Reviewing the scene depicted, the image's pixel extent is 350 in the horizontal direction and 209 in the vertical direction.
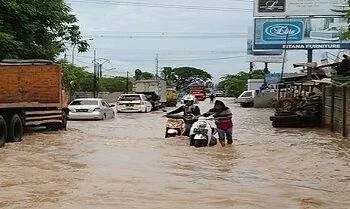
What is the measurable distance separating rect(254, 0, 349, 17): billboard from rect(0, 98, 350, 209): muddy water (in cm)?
2491

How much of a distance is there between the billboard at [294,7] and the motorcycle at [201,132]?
2912cm

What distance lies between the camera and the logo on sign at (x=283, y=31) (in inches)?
1791

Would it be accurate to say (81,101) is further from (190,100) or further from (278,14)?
(278,14)

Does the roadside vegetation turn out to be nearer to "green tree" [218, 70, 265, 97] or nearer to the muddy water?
"green tree" [218, 70, 265, 97]

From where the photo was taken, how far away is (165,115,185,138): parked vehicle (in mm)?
17297

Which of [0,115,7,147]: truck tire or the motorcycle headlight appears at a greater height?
the motorcycle headlight

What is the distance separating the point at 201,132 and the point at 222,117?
2.68 ft

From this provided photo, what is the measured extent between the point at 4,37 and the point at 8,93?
6.59 feet

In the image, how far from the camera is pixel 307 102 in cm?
2711

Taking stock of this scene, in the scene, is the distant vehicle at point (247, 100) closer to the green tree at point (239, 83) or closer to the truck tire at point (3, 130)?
the truck tire at point (3, 130)

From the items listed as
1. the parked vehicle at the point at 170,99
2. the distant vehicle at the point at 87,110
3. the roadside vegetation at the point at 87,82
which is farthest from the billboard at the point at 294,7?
the distant vehicle at the point at 87,110

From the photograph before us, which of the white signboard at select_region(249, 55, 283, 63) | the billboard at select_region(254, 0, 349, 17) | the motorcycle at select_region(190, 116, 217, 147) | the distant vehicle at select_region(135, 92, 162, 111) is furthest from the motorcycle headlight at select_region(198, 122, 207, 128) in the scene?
the white signboard at select_region(249, 55, 283, 63)

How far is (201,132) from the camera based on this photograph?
52.0 feet

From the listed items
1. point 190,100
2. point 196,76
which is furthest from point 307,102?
point 196,76
